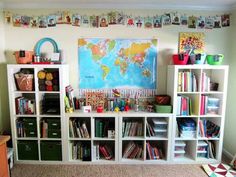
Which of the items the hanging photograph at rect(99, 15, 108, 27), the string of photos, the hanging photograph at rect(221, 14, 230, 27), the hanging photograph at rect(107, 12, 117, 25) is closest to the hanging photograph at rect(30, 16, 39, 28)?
the string of photos

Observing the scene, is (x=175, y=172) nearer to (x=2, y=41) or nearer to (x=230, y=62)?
(x=230, y=62)

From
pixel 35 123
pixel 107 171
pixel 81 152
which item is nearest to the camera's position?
pixel 107 171

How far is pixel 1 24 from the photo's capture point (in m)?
2.84

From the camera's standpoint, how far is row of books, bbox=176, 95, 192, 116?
2.74m

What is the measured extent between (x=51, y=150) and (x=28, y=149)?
33 centimetres

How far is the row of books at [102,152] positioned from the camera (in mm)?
2801

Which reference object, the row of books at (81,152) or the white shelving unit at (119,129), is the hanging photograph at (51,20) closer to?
the white shelving unit at (119,129)

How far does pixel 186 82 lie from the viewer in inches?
107

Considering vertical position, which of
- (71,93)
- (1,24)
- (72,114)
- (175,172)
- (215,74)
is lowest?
(175,172)

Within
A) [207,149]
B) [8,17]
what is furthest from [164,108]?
[8,17]

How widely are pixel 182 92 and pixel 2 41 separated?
2722 mm

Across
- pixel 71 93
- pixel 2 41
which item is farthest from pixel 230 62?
pixel 2 41

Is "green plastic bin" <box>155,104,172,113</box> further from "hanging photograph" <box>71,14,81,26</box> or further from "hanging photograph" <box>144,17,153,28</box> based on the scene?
"hanging photograph" <box>71,14,81,26</box>

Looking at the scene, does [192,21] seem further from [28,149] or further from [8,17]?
[28,149]
